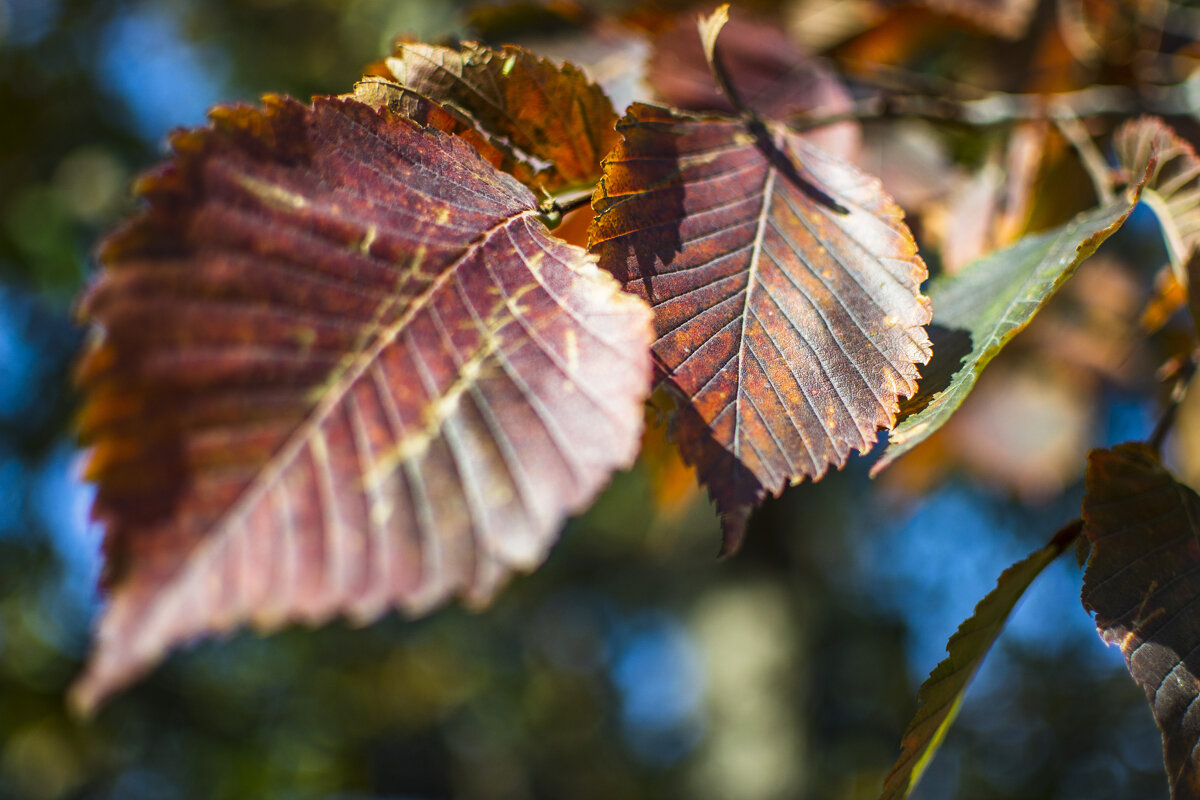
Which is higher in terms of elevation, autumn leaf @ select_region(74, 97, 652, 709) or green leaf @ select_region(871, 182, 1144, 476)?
autumn leaf @ select_region(74, 97, 652, 709)

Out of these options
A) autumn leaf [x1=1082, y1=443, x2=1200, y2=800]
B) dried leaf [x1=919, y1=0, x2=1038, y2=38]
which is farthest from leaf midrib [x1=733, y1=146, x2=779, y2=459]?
dried leaf [x1=919, y1=0, x2=1038, y2=38]

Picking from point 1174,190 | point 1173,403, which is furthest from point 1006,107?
point 1173,403

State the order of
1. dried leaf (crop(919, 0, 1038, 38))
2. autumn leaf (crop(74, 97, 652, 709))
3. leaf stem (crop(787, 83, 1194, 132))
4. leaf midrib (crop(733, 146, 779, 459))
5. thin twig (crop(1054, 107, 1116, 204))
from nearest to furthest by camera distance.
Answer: autumn leaf (crop(74, 97, 652, 709)) < leaf midrib (crop(733, 146, 779, 459)) < thin twig (crop(1054, 107, 1116, 204)) < leaf stem (crop(787, 83, 1194, 132)) < dried leaf (crop(919, 0, 1038, 38))

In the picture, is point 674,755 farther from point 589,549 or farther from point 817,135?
point 817,135

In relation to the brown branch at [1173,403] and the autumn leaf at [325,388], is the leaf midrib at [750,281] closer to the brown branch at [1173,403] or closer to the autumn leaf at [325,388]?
the autumn leaf at [325,388]

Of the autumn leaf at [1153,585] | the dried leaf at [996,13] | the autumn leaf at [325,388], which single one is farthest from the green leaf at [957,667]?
the dried leaf at [996,13]

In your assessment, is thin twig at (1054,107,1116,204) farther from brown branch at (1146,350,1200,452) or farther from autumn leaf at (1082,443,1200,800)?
autumn leaf at (1082,443,1200,800)

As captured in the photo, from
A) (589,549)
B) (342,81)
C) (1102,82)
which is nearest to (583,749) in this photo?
(589,549)
